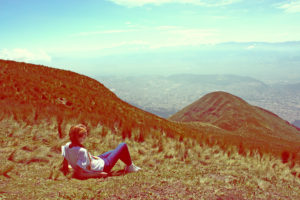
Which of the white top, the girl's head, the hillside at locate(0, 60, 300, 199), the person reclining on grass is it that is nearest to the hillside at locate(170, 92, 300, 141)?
the hillside at locate(0, 60, 300, 199)

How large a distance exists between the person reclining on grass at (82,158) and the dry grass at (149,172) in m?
0.24

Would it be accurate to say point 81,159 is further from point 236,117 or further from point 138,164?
point 236,117

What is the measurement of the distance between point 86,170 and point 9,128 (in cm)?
502

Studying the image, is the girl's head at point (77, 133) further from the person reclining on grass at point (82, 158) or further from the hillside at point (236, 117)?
the hillside at point (236, 117)

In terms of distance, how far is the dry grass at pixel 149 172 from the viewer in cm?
A: 517

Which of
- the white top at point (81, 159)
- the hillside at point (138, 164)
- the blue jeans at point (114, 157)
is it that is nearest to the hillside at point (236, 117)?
the hillside at point (138, 164)

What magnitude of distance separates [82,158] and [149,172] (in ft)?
7.24

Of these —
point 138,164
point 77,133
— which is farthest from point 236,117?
point 77,133

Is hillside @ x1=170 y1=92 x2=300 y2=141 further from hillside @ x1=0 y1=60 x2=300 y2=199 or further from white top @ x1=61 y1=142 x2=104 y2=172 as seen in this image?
white top @ x1=61 y1=142 x2=104 y2=172

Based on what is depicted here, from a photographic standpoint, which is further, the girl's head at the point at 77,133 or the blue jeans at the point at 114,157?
the blue jeans at the point at 114,157

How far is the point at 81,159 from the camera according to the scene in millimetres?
5750

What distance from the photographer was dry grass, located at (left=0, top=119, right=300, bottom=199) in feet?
17.0

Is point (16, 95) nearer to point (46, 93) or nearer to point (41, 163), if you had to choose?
point (46, 93)

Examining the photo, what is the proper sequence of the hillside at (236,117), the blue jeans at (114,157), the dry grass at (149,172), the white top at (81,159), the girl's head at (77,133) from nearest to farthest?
the dry grass at (149,172), the girl's head at (77,133), the white top at (81,159), the blue jeans at (114,157), the hillside at (236,117)
